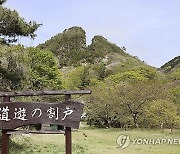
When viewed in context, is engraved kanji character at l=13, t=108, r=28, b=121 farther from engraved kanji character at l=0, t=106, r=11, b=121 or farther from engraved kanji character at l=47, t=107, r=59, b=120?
engraved kanji character at l=47, t=107, r=59, b=120

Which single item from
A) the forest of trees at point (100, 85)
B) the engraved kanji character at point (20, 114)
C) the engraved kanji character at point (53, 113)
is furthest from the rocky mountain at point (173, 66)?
the engraved kanji character at point (20, 114)

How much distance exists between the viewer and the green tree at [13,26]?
1060cm

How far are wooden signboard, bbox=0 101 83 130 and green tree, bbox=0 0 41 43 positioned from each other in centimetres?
619

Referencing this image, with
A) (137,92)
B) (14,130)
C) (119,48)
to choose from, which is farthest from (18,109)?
(119,48)

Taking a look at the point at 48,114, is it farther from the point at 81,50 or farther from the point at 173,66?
the point at 81,50

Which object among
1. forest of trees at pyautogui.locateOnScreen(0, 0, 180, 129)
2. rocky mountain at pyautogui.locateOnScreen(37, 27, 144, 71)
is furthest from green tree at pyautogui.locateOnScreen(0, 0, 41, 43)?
rocky mountain at pyautogui.locateOnScreen(37, 27, 144, 71)

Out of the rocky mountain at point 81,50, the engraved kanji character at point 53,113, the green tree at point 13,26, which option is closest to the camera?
the engraved kanji character at point 53,113

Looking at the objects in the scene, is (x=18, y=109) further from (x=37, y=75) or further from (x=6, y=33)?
(x=37, y=75)

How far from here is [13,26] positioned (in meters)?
10.8

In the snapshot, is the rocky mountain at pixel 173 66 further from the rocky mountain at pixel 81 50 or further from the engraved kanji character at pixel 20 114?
the engraved kanji character at pixel 20 114

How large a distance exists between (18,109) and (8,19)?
20.5 ft

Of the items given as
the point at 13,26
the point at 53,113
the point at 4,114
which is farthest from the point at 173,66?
the point at 4,114

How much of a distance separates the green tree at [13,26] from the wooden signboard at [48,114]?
619 cm

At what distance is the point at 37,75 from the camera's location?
104 ft
